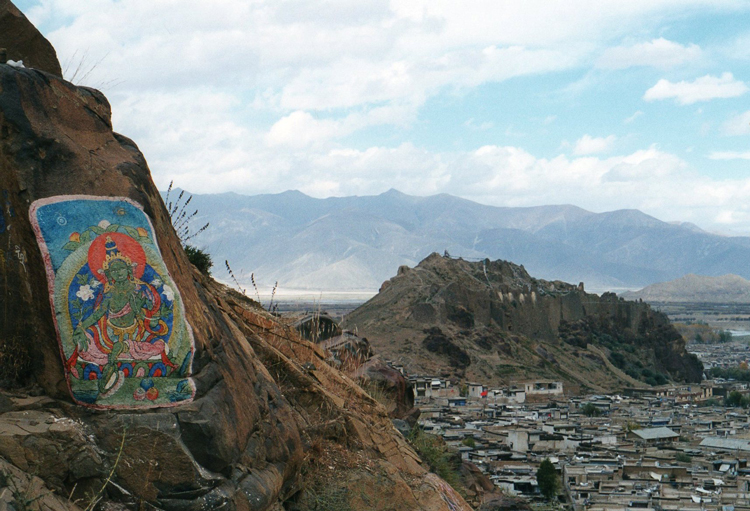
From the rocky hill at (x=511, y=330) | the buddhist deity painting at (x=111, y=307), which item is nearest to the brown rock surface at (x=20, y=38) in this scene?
the buddhist deity painting at (x=111, y=307)

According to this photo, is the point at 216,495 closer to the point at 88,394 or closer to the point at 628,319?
the point at 88,394

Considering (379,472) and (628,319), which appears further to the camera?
(628,319)

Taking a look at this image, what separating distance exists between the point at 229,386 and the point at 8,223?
2080 mm

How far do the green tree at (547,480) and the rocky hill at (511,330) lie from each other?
2111cm

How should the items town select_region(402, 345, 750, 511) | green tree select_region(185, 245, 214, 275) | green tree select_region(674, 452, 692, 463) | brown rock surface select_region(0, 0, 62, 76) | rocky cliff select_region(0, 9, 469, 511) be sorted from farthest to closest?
green tree select_region(674, 452, 692, 463) → town select_region(402, 345, 750, 511) → green tree select_region(185, 245, 214, 275) → brown rock surface select_region(0, 0, 62, 76) → rocky cliff select_region(0, 9, 469, 511)

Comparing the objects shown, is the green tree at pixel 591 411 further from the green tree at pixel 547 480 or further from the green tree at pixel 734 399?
the green tree at pixel 547 480

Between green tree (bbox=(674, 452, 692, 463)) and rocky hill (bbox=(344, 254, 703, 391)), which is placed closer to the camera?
green tree (bbox=(674, 452, 692, 463))

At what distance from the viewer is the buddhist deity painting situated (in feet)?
21.5

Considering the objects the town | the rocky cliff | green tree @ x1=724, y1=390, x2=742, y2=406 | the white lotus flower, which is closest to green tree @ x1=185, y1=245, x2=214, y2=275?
the rocky cliff

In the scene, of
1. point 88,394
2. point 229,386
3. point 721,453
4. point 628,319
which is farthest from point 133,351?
point 628,319

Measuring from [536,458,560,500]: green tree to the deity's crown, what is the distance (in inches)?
1019

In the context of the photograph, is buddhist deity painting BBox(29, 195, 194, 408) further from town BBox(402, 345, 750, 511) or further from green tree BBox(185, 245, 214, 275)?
town BBox(402, 345, 750, 511)

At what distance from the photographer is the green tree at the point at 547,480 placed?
30.9 metres

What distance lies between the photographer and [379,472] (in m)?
9.23
